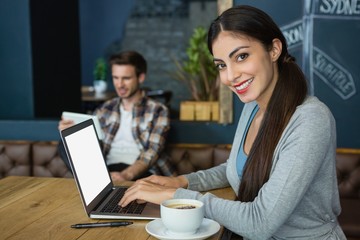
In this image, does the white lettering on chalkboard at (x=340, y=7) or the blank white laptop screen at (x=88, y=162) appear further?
the white lettering on chalkboard at (x=340, y=7)

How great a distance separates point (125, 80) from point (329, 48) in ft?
4.52

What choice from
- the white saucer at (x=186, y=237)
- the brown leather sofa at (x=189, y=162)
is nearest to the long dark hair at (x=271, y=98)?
the white saucer at (x=186, y=237)

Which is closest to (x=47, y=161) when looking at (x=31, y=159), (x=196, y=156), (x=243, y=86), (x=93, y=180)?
(x=31, y=159)

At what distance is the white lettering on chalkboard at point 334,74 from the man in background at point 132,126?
1.06 m

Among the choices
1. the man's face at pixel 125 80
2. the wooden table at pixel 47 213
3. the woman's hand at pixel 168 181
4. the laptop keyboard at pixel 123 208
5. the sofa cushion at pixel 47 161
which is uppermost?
the man's face at pixel 125 80

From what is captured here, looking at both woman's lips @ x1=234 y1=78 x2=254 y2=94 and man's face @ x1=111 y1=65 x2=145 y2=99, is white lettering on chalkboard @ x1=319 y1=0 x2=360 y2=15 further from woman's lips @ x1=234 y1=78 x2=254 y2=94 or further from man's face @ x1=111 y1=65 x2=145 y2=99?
woman's lips @ x1=234 y1=78 x2=254 y2=94

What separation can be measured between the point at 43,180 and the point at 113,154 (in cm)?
114

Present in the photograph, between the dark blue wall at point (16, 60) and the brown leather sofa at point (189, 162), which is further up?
the dark blue wall at point (16, 60)

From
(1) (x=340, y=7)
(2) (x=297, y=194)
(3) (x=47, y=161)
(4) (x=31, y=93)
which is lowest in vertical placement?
(3) (x=47, y=161)

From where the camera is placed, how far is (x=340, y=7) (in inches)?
130

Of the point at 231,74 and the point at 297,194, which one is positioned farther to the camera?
the point at 231,74

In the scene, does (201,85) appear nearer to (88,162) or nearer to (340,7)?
(340,7)

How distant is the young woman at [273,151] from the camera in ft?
4.79

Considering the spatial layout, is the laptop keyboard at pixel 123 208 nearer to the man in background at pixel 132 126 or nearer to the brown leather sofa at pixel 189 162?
the man in background at pixel 132 126
